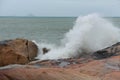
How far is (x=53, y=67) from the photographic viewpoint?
9.95m

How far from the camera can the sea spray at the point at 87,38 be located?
17625 mm

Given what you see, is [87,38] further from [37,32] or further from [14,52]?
[37,32]

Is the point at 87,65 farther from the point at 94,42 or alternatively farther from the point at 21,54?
the point at 94,42

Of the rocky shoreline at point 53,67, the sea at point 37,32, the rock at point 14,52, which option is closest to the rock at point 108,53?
the rocky shoreline at point 53,67

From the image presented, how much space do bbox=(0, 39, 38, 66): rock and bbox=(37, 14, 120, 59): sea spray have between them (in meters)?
1.41

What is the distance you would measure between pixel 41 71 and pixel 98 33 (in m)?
12.2

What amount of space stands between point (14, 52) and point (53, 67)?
4.31 meters

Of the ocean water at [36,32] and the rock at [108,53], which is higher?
the rock at [108,53]

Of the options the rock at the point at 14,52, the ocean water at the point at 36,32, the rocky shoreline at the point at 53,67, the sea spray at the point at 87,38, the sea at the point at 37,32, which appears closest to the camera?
the rocky shoreline at the point at 53,67

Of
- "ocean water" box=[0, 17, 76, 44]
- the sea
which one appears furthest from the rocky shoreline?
"ocean water" box=[0, 17, 76, 44]

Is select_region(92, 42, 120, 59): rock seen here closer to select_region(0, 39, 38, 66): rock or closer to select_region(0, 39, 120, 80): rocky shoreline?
select_region(0, 39, 120, 80): rocky shoreline

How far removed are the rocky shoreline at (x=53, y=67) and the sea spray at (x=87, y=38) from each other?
218 centimetres

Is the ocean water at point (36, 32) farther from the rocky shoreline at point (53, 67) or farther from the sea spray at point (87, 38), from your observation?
the rocky shoreline at point (53, 67)

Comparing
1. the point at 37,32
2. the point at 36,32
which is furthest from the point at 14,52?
the point at 36,32
